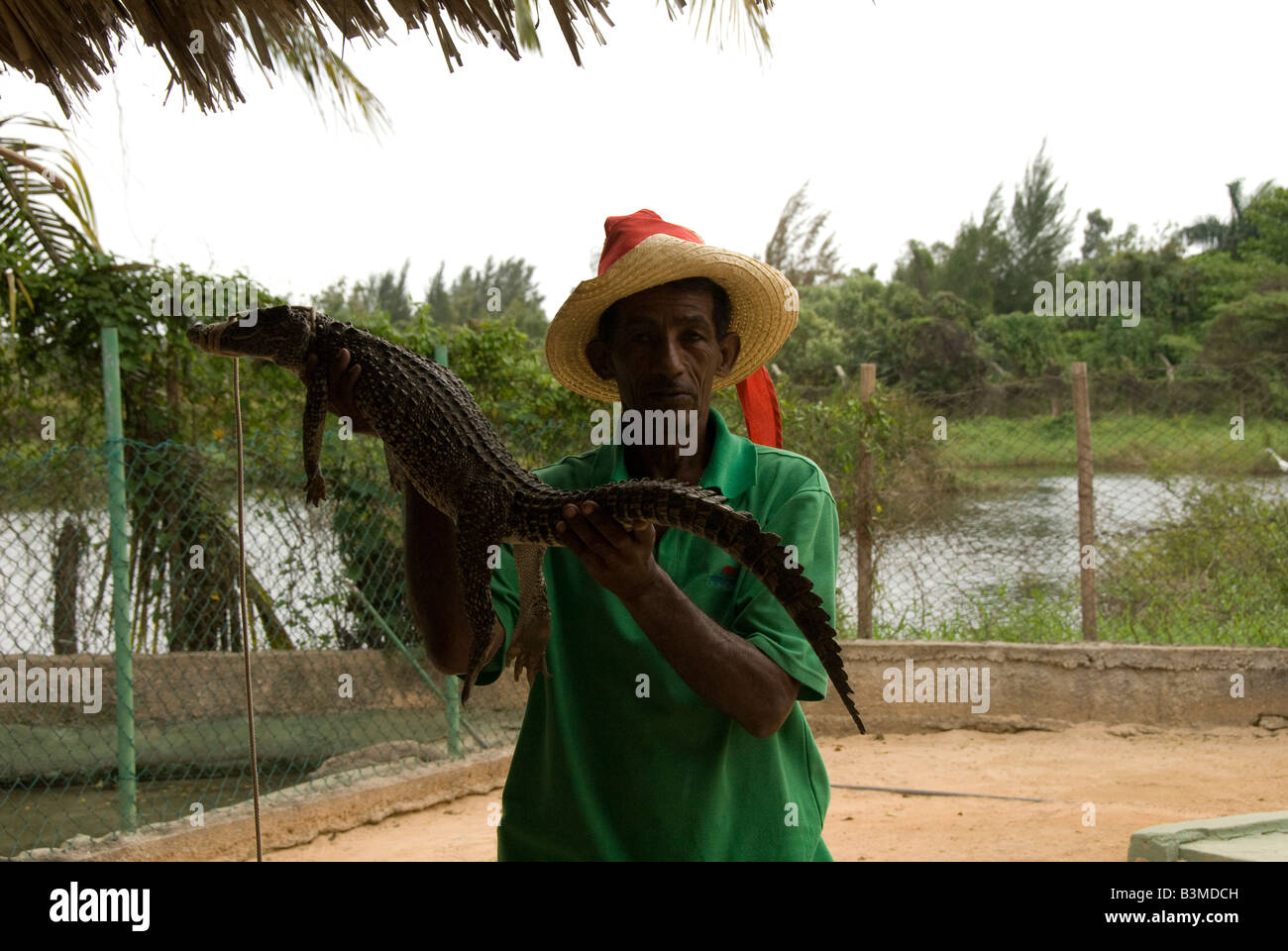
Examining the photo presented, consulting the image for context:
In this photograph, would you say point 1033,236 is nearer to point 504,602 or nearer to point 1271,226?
point 1271,226

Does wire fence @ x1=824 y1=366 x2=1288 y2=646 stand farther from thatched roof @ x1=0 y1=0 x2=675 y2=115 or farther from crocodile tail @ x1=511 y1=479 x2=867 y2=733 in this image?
crocodile tail @ x1=511 y1=479 x2=867 y2=733

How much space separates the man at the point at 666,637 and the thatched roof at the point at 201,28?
1186 mm

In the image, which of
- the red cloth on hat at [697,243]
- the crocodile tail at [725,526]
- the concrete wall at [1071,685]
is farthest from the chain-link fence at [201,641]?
the crocodile tail at [725,526]

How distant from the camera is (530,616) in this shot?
1981mm

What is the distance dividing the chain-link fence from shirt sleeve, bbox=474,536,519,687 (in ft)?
14.5

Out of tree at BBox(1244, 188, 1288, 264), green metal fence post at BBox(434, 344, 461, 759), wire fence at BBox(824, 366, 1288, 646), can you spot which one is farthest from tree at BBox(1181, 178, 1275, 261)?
green metal fence post at BBox(434, 344, 461, 759)

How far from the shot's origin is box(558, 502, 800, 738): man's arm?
156cm

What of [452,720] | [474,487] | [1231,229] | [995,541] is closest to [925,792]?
[995,541]

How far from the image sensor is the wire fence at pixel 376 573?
6285 millimetres

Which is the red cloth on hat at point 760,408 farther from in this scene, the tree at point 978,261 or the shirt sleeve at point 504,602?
the tree at point 978,261

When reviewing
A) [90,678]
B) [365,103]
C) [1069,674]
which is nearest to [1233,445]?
[1069,674]

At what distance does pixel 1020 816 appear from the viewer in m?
5.99

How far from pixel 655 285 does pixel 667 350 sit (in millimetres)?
141
